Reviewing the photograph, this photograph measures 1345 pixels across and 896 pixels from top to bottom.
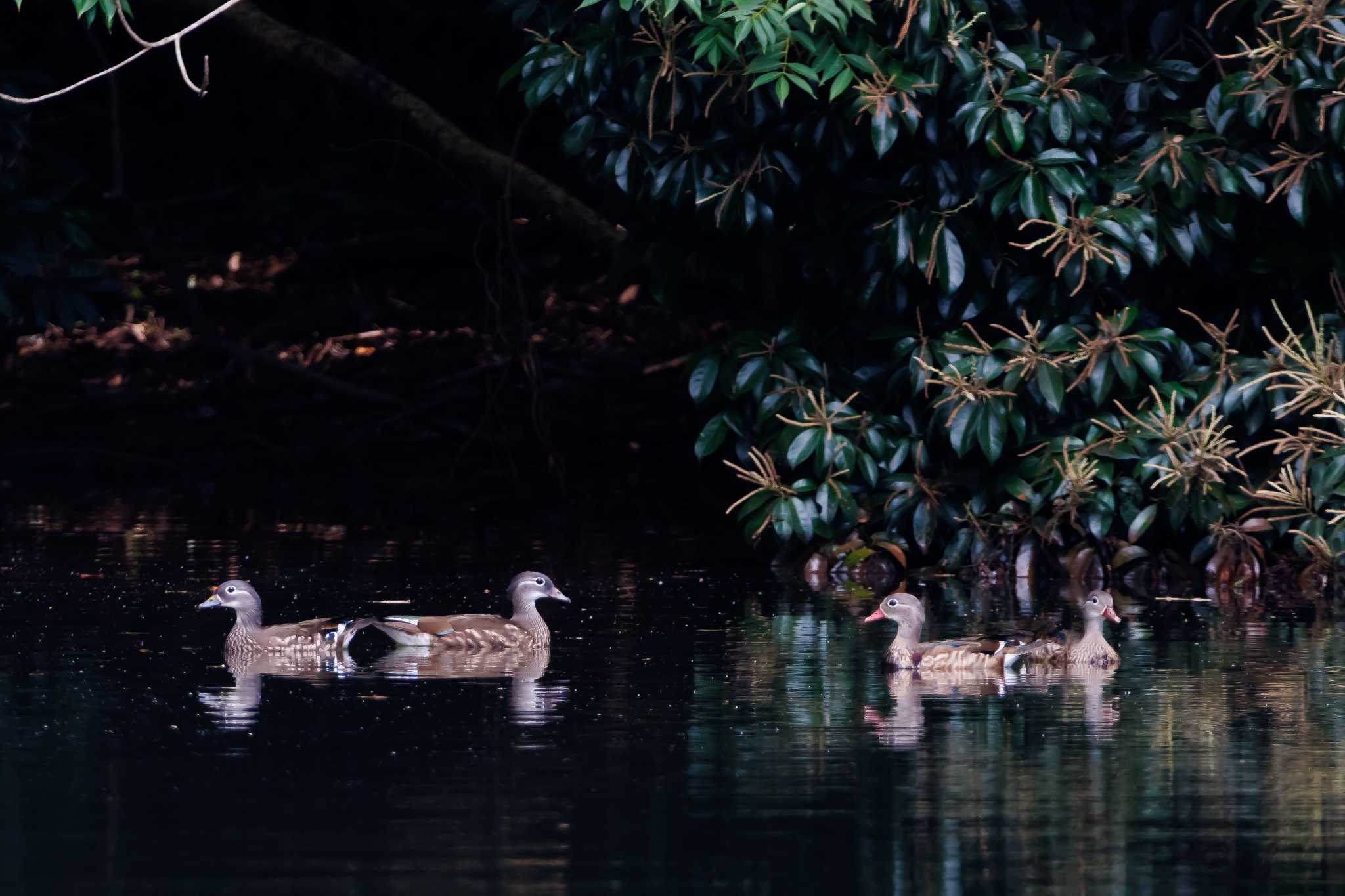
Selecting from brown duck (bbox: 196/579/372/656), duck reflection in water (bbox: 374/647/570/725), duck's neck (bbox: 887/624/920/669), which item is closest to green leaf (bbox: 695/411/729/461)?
duck reflection in water (bbox: 374/647/570/725)

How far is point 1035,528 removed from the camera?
15.9 meters

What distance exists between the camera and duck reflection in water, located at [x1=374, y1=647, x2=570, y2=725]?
11.4 m

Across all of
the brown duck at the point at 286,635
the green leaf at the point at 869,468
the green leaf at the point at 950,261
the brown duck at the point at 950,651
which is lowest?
the brown duck at the point at 950,651

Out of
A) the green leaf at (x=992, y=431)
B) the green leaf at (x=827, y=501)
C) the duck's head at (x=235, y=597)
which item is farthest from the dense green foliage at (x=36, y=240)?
the green leaf at (x=992, y=431)

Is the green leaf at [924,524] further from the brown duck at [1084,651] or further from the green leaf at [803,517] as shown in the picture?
the brown duck at [1084,651]

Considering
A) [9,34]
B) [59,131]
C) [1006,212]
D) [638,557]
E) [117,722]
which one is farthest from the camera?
[59,131]

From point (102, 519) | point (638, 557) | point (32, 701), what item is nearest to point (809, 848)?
point (32, 701)

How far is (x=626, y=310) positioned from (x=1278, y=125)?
10782 mm

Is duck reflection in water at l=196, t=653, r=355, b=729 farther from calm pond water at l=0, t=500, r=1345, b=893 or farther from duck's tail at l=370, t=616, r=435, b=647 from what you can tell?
duck's tail at l=370, t=616, r=435, b=647

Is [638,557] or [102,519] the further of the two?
[102,519]

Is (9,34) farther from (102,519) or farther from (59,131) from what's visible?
(102,519)

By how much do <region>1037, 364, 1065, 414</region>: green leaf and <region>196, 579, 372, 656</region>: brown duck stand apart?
422 cm

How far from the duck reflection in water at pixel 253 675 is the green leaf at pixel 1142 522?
4.96 meters

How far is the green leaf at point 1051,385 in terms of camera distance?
15.2 metres
